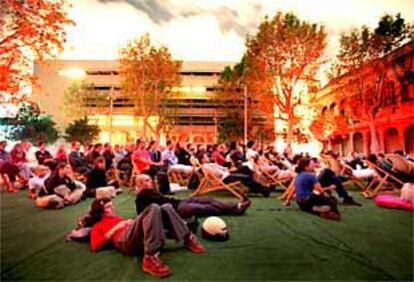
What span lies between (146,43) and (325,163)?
17.8 m

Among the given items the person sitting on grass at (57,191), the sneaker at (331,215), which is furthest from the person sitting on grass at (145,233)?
the person sitting on grass at (57,191)

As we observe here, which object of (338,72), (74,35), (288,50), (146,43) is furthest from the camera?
(146,43)

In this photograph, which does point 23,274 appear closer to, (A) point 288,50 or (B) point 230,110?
(A) point 288,50

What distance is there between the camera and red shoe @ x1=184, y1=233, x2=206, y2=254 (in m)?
3.78

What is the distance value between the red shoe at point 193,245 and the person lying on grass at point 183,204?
498mm

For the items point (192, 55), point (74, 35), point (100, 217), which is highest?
point (192, 55)

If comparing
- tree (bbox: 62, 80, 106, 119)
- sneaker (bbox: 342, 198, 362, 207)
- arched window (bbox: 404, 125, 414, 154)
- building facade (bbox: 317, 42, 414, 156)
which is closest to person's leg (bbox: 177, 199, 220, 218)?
sneaker (bbox: 342, 198, 362, 207)

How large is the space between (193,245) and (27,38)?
8.09 m

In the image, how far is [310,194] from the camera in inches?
234

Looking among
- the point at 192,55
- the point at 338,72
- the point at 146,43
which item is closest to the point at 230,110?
the point at 146,43

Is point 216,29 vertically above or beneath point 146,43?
beneath

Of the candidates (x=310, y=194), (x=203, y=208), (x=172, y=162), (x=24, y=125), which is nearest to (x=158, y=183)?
(x=172, y=162)

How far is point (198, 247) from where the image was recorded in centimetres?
382

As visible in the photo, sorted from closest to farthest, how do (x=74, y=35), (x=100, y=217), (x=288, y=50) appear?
1. (x=100, y=217)
2. (x=74, y=35)
3. (x=288, y=50)
